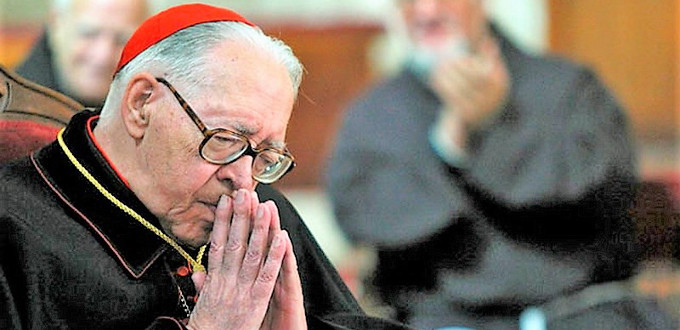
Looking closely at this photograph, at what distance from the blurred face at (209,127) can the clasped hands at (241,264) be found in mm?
36

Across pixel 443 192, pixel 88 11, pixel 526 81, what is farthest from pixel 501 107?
pixel 88 11

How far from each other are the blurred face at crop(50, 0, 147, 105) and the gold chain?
21cm

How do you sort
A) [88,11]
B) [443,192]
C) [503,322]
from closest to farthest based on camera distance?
[88,11]
[503,322]
[443,192]

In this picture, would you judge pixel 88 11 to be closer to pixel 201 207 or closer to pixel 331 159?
pixel 201 207

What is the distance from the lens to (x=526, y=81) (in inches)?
134

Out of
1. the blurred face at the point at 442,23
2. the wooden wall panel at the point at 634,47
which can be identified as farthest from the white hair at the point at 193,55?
the wooden wall panel at the point at 634,47

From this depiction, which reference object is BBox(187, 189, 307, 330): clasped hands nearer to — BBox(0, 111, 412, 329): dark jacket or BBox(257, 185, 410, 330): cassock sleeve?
BBox(0, 111, 412, 329): dark jacket

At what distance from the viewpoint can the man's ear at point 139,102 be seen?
1452 mm

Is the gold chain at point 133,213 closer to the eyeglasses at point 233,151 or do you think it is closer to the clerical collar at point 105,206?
the clerical collar at point 105,206

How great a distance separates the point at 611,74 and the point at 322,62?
0.92 m

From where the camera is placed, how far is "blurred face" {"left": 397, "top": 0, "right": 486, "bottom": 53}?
3299 millimetres

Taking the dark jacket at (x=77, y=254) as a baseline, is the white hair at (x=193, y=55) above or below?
above

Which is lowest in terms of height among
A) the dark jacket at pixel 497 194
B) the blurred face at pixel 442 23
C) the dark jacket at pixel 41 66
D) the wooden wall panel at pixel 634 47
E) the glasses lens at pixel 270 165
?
the glasses lens at pixel 270 165

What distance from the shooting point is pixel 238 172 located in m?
1.47
